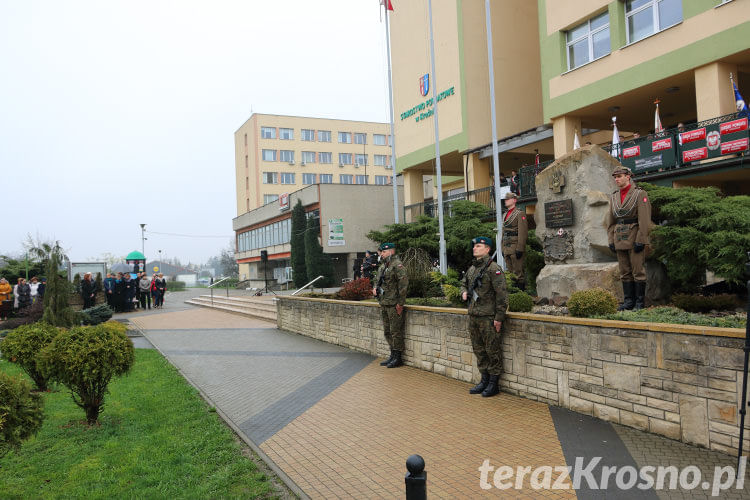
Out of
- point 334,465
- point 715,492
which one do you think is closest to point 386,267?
point 334,465

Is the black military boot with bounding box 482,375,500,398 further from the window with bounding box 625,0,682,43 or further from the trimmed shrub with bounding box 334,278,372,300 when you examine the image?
the window with bounding box 625,0,682,43

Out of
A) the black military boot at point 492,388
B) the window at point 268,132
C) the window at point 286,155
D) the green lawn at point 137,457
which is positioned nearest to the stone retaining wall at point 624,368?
the black military boot at point 492,388

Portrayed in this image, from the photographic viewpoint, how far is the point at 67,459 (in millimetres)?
5629

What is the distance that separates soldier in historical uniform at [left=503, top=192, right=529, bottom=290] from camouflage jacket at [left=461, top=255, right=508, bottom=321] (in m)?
3.67

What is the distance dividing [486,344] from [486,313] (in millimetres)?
448

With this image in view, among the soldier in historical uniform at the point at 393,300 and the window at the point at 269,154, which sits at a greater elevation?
the window at the point at 269,154

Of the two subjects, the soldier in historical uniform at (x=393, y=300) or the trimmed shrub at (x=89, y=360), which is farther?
the soldier in historical uniform at (x=393, y=300)

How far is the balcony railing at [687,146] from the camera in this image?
42.1 ft

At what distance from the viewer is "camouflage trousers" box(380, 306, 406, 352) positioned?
31.4 ft

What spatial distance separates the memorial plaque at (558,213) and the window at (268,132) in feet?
185

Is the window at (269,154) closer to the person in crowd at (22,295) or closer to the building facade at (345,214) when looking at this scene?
the building facade at (345,214)

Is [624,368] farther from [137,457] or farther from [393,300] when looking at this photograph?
[137,457]

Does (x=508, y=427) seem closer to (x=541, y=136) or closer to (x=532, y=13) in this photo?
(x=541, y=136)

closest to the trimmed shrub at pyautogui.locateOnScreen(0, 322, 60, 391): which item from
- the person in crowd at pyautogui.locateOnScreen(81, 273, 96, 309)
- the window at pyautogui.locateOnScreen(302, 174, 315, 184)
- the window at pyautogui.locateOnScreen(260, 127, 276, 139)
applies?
the person in crowd at pyautogui.locateOnScreen(81, 273, 96, 309)
